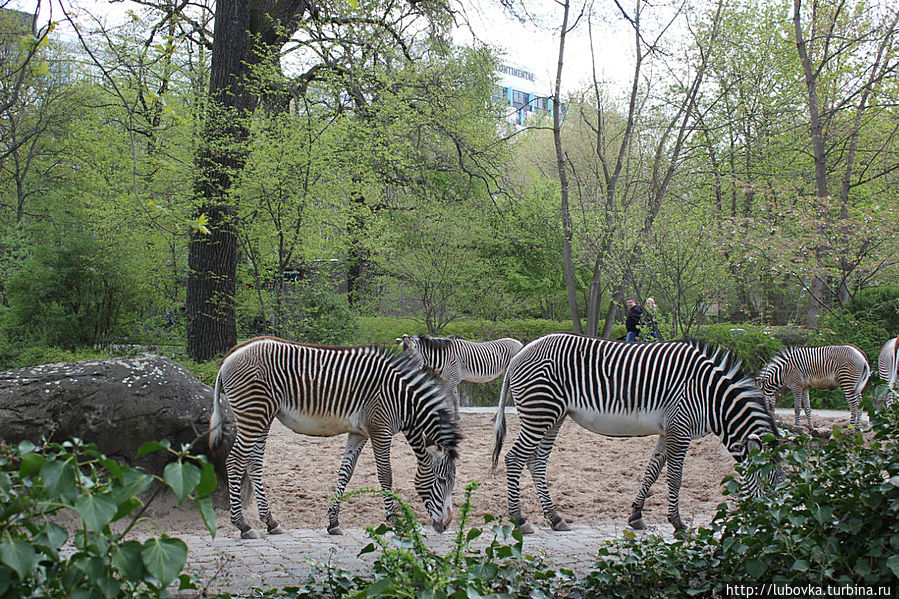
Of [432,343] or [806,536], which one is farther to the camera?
[432,343]

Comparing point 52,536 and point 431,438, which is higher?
point 52,536

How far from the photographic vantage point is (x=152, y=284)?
14859 mm

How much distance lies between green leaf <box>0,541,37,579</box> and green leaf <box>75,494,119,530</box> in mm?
141

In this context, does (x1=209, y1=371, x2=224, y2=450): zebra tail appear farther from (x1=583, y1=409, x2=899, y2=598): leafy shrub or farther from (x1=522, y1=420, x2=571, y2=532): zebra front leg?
(x1=583, y1=409, x2=899, y2=598): leafy shrub

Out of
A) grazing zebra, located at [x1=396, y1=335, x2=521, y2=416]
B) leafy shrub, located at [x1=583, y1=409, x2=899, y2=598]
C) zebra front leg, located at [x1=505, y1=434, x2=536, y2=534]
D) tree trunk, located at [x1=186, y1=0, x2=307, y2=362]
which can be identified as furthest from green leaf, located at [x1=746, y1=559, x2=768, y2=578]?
tree trunk, located at [x1=186, y1=0, x2=307, y2=362]

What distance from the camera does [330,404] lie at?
5781 mm

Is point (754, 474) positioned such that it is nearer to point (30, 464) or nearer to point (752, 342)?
point (30, 464)

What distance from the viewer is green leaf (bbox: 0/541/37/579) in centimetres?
154

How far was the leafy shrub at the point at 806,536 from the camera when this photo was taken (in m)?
2.83

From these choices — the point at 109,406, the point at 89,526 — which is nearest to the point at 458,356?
the point at 109,406

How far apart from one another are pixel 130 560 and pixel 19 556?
257 millimetres

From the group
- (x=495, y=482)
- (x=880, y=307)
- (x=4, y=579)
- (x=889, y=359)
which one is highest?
(x=880, y=307)

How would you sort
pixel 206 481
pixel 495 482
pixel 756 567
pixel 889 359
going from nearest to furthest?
1. pixel 206 481
2. pixel 756 567
3. pixel 495 482
4. pixel 889 359

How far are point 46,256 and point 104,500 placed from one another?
45.1ft
